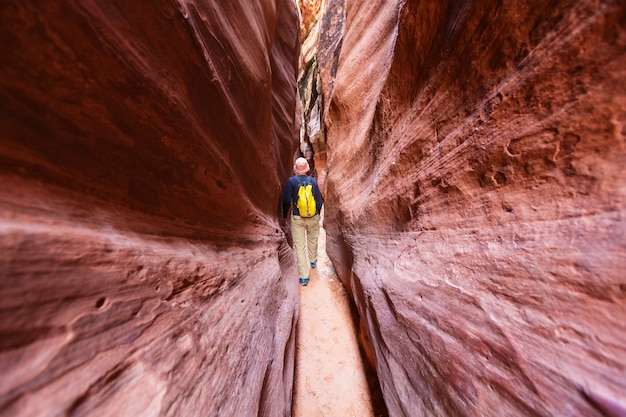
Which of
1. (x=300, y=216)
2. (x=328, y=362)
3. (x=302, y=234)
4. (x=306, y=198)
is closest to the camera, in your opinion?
(x=328, y=362)

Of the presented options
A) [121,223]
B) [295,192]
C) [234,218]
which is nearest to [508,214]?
[121,223]

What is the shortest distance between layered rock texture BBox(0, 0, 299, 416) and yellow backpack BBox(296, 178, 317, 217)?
176cm

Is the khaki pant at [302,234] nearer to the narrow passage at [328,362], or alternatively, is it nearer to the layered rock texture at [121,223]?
the narrow passage at [328,362]

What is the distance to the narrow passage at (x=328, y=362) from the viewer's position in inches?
78.7

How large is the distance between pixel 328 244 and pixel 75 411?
4.15 meters

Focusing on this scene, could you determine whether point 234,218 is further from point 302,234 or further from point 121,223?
point 302,234

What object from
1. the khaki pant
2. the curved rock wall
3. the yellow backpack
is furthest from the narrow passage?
the yellow backpack

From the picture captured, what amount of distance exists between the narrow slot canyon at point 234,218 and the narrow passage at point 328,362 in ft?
1.47

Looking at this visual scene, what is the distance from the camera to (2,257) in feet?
1.62

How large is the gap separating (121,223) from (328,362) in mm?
2534

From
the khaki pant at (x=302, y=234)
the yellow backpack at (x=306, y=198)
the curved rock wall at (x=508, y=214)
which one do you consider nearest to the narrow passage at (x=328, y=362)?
the khaki pant at (x=302, y=234)

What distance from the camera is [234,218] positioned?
187 cm

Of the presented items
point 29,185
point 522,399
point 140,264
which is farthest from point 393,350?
point 29,185

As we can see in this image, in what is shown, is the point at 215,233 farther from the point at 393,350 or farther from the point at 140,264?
the point at 393,350
